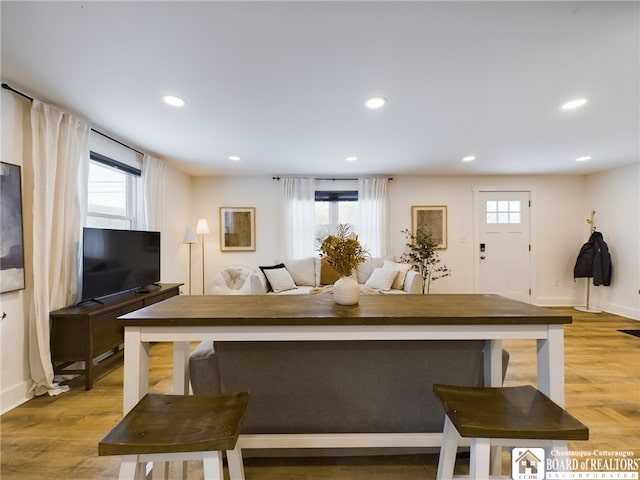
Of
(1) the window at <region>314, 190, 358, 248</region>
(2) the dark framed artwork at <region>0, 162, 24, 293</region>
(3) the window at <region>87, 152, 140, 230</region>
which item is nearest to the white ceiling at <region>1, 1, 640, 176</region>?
(3) the window at <region>87, 152, 140, 230</region>

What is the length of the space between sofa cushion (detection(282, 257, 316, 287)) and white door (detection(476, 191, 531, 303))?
3.00 meters

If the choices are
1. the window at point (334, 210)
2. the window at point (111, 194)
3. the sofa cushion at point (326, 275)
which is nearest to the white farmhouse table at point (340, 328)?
the window at point (111, 194)

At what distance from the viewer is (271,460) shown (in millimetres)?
1599

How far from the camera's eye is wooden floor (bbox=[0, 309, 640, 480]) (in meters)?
1.53

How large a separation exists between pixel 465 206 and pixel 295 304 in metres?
4.65

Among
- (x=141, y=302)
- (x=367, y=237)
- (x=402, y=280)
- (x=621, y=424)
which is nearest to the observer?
(x=621, y=424)

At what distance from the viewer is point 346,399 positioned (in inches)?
59.3

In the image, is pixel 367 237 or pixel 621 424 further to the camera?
pixel 367 237

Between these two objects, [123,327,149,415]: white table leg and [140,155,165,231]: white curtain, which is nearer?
[123,327,149,415]: white table leg

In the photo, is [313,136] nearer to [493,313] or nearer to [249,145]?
[249,145]

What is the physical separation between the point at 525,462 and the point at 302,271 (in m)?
3.47

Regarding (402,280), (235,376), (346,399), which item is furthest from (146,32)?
(402,280)

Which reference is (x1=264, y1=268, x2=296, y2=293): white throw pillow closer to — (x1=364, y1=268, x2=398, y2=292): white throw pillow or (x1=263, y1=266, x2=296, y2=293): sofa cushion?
(x1=263, y1=266, x2=296, y2=293): sofa cushion

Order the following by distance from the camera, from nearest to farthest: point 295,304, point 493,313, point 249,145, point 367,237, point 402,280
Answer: point 493,313, point 295,304, point 249,145, point 402,280, point 367,237
